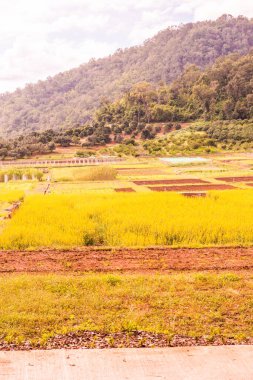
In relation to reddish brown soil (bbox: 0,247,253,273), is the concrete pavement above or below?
above

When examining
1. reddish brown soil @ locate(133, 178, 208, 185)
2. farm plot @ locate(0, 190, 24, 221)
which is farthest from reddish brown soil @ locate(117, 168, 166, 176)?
farm plot @ locate(0, 190, 24, 221)

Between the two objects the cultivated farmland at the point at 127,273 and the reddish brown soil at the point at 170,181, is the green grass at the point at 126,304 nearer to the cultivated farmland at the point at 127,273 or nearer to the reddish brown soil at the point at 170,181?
the cultivated farmland at the point at 127,273

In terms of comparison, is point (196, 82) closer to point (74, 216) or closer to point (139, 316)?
point (74, 216)

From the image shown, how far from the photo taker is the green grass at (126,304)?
664cm

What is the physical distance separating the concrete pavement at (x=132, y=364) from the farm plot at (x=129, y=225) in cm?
627

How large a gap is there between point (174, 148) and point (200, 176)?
86.6 ft

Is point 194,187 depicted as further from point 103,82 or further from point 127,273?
point 103,82

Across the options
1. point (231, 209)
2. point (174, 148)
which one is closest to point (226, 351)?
point (231, 209)

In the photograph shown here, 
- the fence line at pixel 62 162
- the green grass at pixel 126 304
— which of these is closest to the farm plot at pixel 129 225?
the green grass at pixel 126 304

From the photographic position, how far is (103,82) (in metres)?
184

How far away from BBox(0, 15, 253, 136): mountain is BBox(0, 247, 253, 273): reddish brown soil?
133m

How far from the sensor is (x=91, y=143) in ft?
231

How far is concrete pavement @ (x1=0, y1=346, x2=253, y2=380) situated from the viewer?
17.7 ft

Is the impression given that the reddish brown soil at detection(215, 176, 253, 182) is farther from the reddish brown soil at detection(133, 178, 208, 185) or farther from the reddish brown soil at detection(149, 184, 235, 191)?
the reddish brown soil at detection(149, 184, 235, 191)
